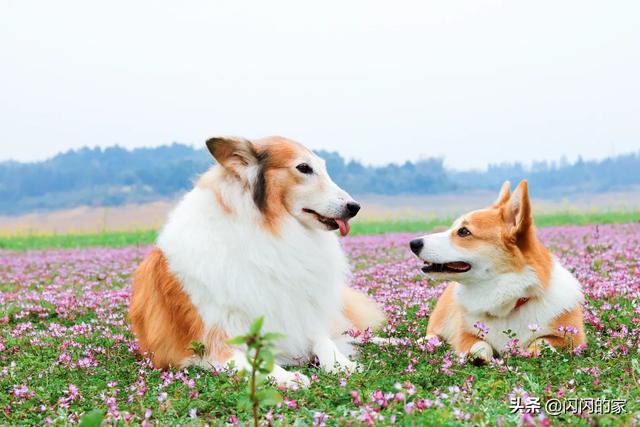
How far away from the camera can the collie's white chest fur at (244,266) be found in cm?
566

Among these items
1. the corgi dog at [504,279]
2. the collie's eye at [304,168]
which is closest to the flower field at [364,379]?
the corgi dog at [504,279]

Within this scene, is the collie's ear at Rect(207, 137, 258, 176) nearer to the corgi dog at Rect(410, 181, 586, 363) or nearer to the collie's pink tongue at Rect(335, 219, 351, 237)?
the collie's pink tongue at Rect(335, 219, 351, 237)

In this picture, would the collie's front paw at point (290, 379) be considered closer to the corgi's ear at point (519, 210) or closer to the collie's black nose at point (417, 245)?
the collie's black nose at point (417, 245)

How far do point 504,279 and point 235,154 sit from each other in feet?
8.39

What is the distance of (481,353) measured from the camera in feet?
18.0

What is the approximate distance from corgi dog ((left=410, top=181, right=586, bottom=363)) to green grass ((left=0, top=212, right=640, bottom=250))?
19460 mm

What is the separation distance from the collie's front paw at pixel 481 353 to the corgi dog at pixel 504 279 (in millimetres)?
10

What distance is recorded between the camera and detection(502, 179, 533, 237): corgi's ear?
557cm

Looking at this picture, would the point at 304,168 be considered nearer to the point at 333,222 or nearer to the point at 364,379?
the point at 333,222

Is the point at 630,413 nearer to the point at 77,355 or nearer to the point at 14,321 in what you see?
the point at 77,355

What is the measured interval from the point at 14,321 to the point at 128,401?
4951 millimetres

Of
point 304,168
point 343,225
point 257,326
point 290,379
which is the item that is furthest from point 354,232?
point 257,326

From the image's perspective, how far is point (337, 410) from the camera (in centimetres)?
432

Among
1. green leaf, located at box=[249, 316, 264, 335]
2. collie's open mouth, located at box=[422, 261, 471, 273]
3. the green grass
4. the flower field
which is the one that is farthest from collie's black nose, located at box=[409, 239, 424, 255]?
the green grass
